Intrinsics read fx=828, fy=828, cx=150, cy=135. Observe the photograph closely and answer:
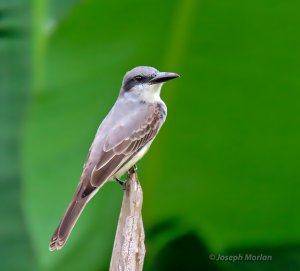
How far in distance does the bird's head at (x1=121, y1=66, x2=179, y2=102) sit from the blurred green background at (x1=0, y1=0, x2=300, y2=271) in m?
0.07

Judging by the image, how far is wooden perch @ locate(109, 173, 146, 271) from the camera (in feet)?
8.06

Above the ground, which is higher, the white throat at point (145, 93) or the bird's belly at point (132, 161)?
the white throat at point (145, 93)

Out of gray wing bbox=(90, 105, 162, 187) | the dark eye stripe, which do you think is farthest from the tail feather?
the dark eye stripe

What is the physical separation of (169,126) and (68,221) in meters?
0.82

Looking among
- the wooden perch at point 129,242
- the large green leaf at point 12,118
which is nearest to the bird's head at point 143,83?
the large green leaf at point 12,118

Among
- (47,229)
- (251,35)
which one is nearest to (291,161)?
(251,35)

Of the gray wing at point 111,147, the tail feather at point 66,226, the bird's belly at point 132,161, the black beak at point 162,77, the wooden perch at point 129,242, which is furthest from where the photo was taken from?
the bird's belly at point 132,161

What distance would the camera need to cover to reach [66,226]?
8.80 feet

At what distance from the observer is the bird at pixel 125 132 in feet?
9.52

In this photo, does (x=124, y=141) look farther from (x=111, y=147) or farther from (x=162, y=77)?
(x=162, y=77)

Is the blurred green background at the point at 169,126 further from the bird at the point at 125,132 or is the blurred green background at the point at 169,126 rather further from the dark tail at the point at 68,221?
the dark tail at the point at 68,221

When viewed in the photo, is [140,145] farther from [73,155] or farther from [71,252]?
[71,252]

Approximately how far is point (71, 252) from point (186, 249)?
530 millimetres

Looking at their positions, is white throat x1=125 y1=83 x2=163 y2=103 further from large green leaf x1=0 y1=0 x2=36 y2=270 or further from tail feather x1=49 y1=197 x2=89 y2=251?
tail feather x1=49 y1=197 x2=89 y2=251
